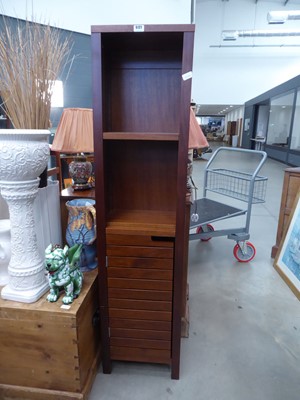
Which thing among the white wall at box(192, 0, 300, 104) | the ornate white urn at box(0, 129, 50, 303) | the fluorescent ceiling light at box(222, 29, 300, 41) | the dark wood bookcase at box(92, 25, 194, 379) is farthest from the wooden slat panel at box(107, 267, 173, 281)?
the white wall at box(192, 0, 300, 104)

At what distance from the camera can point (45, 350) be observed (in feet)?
3.91

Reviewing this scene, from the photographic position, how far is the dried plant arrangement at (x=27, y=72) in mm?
1088

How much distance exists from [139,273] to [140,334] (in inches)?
13.5

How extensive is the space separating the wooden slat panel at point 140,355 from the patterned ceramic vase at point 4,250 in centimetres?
66

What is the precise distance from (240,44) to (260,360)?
47.9 feet

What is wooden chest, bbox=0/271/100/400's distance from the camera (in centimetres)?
116

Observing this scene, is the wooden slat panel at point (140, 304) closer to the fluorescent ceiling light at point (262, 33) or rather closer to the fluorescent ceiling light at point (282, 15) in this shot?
the fluorescent ceiling light at point (282, 15)

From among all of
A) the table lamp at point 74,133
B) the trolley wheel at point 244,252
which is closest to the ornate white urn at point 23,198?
the table lamp at point 74,133

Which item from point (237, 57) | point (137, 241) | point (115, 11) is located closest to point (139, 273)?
point (137, 241)

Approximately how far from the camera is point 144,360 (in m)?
1.40

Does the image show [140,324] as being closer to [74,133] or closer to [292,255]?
[292,255]

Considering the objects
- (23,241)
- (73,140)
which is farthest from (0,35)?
(23,241)

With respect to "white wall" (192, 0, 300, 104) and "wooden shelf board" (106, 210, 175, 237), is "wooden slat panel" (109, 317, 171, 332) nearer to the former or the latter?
"wooden shelf board" (106, 210, 175, 237)

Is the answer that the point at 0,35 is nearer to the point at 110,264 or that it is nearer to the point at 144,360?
the point at 110,264
